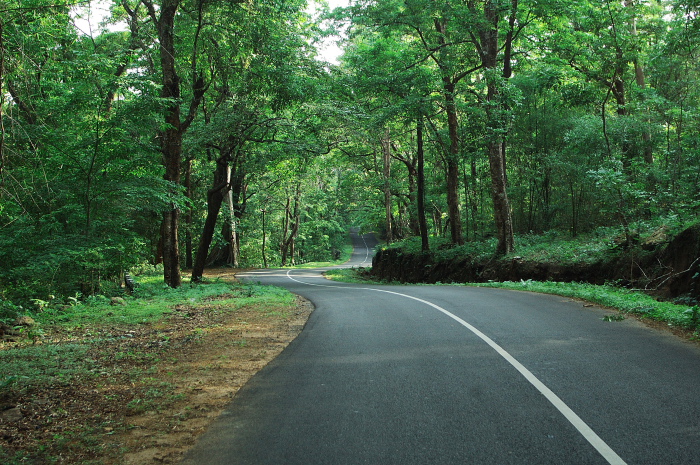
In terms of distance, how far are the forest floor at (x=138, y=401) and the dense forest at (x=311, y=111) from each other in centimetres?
314

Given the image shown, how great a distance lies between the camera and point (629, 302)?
1038 cm

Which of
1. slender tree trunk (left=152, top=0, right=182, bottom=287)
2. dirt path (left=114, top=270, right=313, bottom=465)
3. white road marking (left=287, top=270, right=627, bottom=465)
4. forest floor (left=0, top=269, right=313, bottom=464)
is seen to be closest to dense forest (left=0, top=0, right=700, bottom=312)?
slender tree trunk (left=152, top=0, right=182, bottom=287)

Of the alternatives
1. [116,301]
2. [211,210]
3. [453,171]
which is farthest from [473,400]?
[453,171]

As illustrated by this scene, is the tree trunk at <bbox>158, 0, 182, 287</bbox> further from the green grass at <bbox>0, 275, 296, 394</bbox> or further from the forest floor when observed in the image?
the forest floor

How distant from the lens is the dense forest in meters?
11.9

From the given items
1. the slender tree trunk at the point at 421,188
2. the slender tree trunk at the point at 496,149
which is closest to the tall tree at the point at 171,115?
the slender tree trunk at the point at 496,149

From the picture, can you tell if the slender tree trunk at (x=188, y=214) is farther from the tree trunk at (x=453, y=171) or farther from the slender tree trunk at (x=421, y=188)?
the tree trunk at (x=453, y=171)

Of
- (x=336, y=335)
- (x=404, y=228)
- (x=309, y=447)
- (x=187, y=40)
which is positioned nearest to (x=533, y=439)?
(x=309, y=447)

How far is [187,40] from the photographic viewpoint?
1811cm

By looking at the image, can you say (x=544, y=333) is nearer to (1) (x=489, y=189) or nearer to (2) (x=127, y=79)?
(2) (x=127, y=79)

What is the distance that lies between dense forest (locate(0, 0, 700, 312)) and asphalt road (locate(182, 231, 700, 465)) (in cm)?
433

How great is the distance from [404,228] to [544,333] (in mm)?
41216

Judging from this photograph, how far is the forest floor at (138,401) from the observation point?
4262 mm

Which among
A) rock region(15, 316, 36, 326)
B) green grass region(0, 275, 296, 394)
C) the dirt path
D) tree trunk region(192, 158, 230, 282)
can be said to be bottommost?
the dirt path
